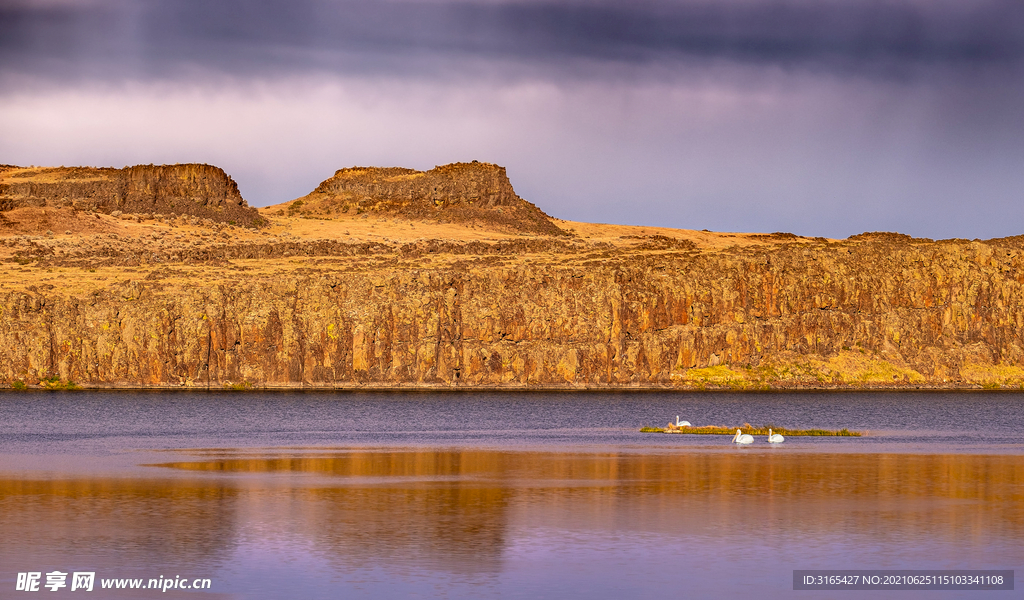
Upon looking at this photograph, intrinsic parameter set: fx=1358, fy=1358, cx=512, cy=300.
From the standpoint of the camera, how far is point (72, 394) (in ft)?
394

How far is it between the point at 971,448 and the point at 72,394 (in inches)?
3294

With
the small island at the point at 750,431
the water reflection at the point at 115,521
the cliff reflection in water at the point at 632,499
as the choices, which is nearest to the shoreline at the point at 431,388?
the small island at the point at 750,431

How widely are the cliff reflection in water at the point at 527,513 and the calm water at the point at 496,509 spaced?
4.5 inches

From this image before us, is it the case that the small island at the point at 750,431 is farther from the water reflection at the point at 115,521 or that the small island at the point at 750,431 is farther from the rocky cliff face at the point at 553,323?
the rocky cliff face at the point at 553,323

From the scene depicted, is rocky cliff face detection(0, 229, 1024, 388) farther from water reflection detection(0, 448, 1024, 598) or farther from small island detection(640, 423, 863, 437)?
water reflection detection(0, 448, 1024, 598)

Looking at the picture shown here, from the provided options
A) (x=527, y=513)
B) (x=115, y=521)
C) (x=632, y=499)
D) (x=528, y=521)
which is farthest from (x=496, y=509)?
(x=115, y=521)

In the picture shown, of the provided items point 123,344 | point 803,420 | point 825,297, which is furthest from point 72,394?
point 825,297

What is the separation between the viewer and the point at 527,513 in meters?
34.6

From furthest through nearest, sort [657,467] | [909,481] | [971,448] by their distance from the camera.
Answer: [971,448] → [657,467] → [909,481]

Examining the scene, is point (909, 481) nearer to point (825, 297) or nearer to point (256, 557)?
point (256, 557)

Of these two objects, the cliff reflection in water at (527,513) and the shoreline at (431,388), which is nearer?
the cliff reflection in water at (527,513)

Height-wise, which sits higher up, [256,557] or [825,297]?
[825,297]

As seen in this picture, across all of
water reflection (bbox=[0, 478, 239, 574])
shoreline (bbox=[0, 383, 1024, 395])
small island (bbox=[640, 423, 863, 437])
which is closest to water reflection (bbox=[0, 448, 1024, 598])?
water reflection (bbox=[0, 478, 239, 574])

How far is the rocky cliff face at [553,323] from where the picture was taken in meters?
134
